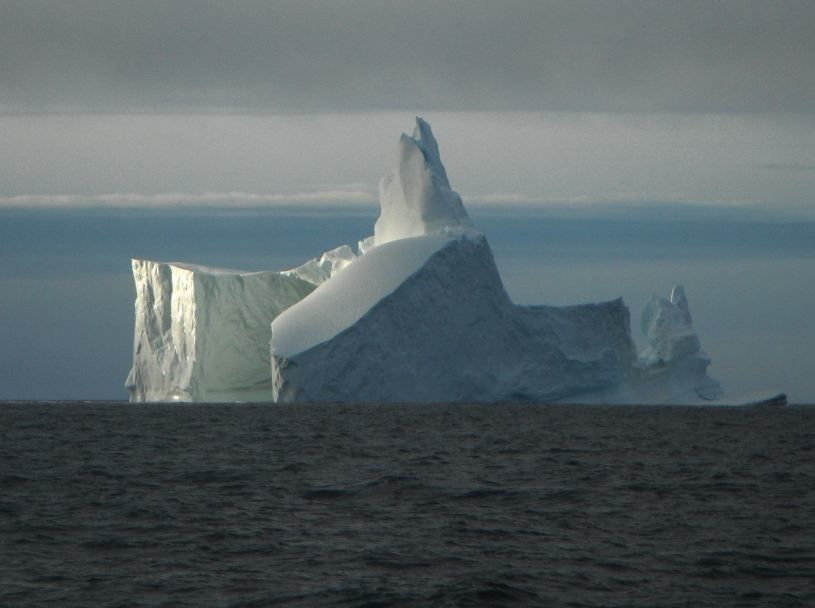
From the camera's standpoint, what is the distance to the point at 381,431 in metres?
26.8

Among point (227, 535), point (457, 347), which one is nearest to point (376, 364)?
point (457, 347)

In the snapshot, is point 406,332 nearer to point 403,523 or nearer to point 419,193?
point 419,193

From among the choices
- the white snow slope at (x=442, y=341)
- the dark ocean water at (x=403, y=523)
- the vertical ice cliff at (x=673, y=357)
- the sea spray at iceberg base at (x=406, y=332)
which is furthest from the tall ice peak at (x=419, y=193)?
the dark ocean water at (x=403, y=523)

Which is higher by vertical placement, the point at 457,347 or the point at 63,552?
the point at 457,347

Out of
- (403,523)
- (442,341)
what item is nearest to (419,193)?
(442,341)

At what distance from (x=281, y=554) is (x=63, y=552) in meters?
1.76

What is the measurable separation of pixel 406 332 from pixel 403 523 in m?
20.1

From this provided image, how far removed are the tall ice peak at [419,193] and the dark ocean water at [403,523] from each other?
12.7 metres

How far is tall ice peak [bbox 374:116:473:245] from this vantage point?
117 ft

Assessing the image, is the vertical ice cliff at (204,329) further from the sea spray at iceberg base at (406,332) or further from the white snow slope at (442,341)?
the white snow slope at (442,341)

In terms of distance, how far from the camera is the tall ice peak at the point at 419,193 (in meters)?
35.6

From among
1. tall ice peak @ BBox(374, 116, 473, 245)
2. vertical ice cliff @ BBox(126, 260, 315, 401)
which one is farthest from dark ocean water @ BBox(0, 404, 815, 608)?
tall ice peak @ BBox(374, 116, 473, 245)

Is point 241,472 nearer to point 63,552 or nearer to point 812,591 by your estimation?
point 63,552

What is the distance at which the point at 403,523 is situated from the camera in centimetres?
1266
